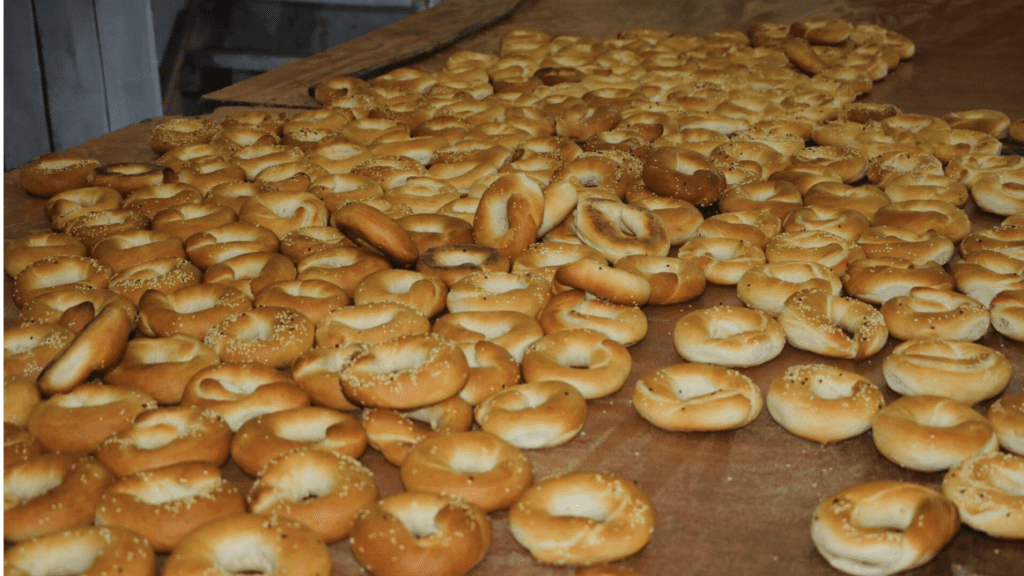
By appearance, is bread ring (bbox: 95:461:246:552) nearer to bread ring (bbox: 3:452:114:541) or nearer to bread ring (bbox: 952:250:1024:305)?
bread ring (bbox: 3:452:114:541)

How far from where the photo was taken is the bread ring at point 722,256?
10.5ft

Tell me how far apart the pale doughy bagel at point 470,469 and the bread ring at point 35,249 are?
1.82 m

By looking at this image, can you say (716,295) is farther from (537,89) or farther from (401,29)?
(401,29)

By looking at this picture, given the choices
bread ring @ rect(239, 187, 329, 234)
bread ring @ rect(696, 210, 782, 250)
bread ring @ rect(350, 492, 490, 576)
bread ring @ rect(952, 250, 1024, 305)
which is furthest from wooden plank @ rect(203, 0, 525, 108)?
bread ring @ rect(350, 492, 490, 576)

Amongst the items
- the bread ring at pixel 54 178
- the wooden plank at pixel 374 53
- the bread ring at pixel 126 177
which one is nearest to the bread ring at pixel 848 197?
the bread ring at pixel 126 177

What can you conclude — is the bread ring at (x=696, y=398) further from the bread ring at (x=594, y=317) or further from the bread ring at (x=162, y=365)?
the bread ring at (x=162, y=365)

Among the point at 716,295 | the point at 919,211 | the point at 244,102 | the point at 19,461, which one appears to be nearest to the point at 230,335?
the point at 19,461

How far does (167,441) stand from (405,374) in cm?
61

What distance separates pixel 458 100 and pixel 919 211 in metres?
2.49

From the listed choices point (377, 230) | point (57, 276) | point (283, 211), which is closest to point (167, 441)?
point (377, 230)

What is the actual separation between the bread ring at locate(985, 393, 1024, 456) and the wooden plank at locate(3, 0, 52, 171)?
20.8 feet

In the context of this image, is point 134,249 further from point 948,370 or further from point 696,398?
point 948,370

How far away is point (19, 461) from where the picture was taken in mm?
2133

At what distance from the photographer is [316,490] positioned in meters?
2.13
